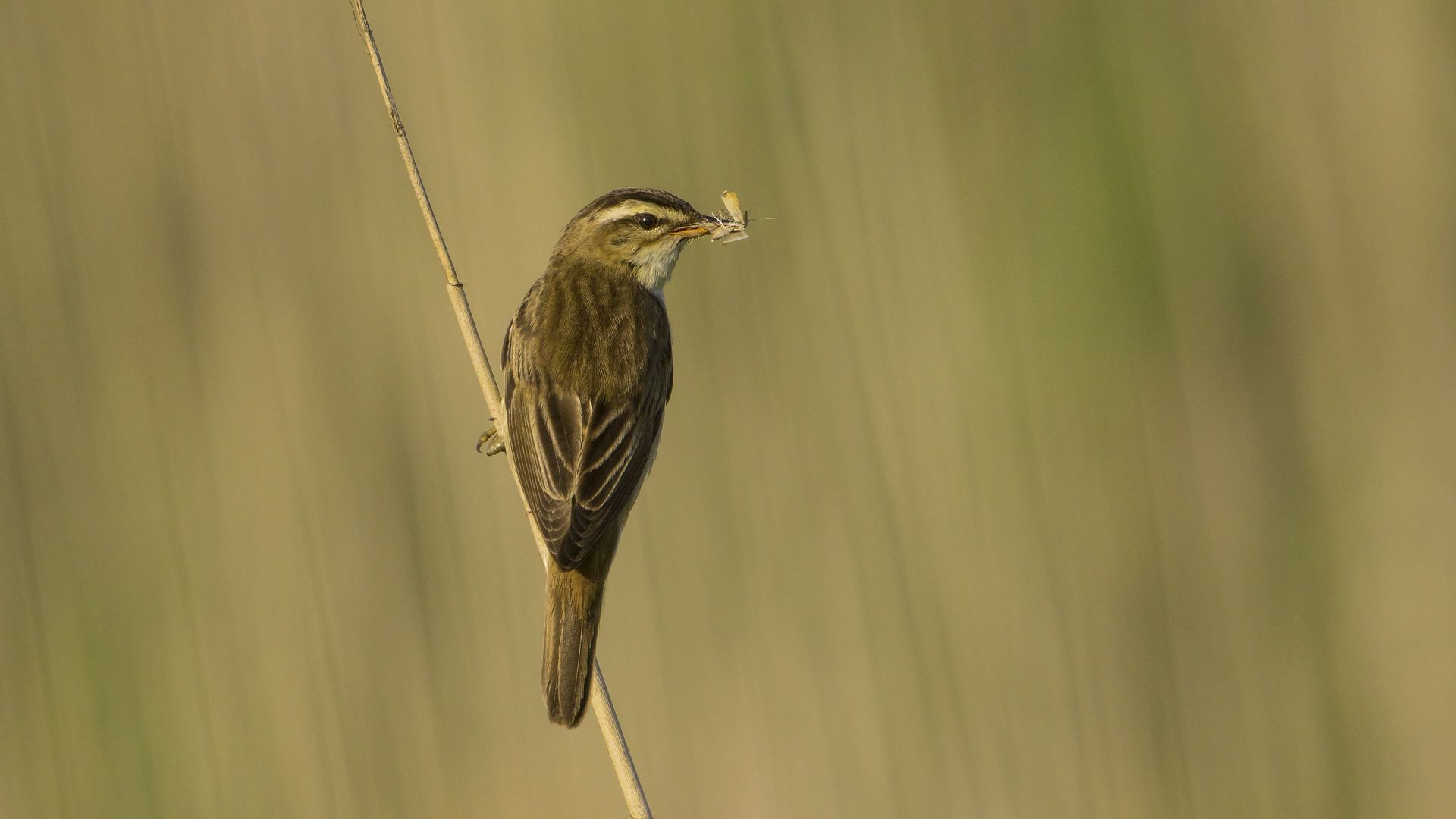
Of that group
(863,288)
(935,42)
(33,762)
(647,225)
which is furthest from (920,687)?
(33,762)

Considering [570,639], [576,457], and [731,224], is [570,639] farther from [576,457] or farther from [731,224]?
[731,224]

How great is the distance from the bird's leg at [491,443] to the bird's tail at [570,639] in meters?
0.65

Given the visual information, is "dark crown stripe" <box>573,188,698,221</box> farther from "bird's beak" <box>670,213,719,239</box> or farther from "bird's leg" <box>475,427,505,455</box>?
"bird's leg" <box>475,427,505,455</box>

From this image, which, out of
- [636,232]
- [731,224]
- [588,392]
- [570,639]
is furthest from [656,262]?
[570,639]

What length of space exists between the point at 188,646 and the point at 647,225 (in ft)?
7.38

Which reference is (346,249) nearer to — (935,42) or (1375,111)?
(935,42)

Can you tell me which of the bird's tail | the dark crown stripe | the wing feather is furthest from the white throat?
the bird's tail

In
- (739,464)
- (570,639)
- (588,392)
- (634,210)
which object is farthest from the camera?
(739,464)

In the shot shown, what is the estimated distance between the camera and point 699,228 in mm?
3430

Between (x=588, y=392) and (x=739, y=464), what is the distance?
1.18 meters

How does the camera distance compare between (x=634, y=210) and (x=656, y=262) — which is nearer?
(x=634, y=210)

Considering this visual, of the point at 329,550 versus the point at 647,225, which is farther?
the point at 329,550

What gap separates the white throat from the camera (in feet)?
11.7

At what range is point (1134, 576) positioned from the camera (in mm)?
4297
